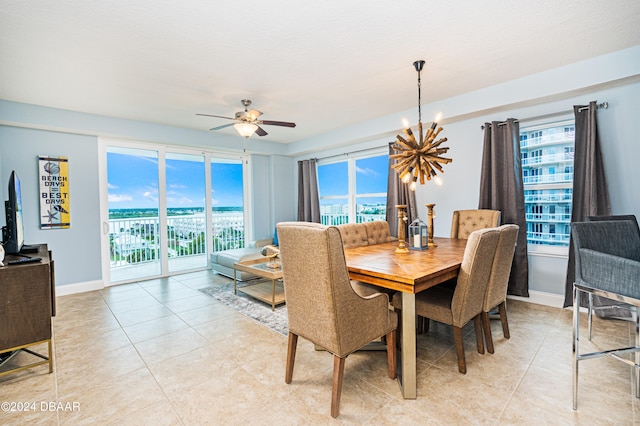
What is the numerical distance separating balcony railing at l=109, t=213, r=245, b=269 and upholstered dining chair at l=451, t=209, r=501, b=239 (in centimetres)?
421

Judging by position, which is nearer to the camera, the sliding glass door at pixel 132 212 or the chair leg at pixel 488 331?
the chair leg at pixel 488 331

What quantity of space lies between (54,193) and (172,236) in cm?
178

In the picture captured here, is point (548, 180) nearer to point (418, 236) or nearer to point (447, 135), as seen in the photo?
point (447, 135)

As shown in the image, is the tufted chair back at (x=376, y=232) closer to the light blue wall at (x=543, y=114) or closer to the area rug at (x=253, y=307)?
the light blue wall at (x=543, y=114)

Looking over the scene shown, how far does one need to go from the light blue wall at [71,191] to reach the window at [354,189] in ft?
13.1

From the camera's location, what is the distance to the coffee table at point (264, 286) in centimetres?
347

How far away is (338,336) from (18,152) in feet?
15.9

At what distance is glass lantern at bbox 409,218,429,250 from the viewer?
289 centimetres

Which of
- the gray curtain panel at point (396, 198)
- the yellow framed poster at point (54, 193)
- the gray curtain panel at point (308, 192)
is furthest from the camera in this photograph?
the gray curtain panel at point (308, 192)

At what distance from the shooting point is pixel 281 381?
207 cm

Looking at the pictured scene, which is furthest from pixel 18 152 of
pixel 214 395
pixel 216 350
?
pixel 214 395

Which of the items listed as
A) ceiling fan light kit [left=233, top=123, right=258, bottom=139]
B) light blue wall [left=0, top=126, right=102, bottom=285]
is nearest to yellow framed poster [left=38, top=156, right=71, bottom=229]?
light blue wall [left=0, top=126, right=102, bottom=285]

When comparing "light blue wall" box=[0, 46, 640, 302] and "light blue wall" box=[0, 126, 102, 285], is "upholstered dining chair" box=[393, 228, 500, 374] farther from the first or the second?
"light blue wall" box=[0, 126, 102, 285]

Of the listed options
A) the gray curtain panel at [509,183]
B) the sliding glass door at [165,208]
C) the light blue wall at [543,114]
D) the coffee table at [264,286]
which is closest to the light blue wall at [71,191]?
the sliding glass door at [165,208]
